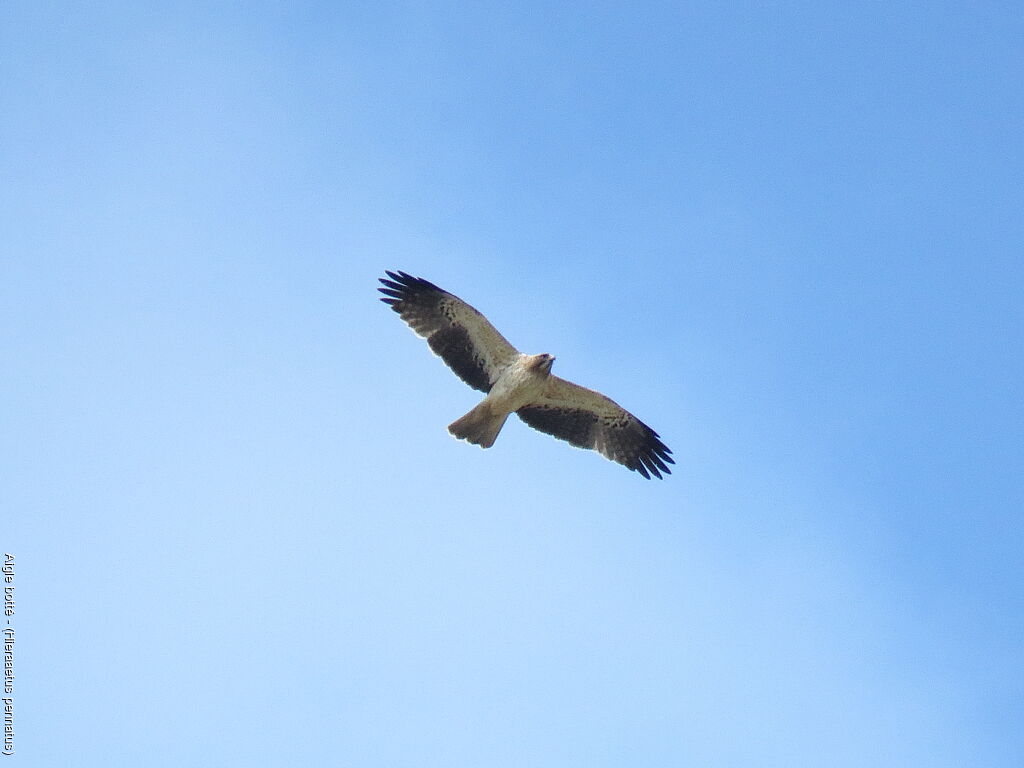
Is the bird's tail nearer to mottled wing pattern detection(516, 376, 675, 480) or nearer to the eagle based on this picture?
the eagle

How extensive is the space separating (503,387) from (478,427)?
552 mm

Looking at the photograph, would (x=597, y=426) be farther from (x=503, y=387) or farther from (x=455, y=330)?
(x=455, y=330)

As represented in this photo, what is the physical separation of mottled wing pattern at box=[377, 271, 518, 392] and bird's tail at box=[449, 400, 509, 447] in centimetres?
46

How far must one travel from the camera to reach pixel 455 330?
48.4 feet

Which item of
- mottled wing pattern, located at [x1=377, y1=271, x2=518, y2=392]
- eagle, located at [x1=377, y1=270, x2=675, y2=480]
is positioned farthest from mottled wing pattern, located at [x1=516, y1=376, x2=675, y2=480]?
mottled wing pattern, located at [x1=377, y1=271, x2=518, y2=392]

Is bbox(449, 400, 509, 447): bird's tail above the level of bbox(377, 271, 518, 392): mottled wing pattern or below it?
below

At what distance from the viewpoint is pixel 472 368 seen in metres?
14.7

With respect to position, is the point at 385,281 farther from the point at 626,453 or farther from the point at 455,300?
the point at 626,453

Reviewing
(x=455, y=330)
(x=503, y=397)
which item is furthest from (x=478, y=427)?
(x=455, y=330)

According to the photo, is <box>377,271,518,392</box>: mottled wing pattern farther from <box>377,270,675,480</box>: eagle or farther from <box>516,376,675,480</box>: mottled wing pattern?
<box>516,376,675,480</box>: mottled wing pattern

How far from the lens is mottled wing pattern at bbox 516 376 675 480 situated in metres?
15.0

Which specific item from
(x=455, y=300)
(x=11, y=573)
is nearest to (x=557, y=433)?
(x=455, y=300)

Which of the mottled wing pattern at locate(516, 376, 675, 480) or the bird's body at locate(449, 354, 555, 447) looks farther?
the mottled wing pattern at locate(516, 376, 675, 480)

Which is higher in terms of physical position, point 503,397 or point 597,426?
point 597,426
